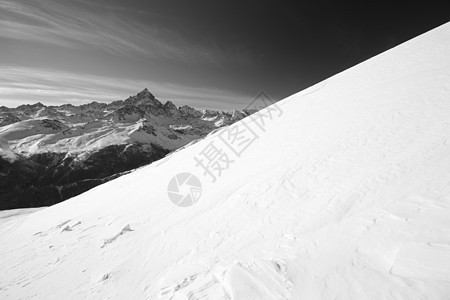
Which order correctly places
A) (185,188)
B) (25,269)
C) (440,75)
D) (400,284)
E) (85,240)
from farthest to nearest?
(185,188) < (440,75) < (85,240) < (25,269) < (400,284)

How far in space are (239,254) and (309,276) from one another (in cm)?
243

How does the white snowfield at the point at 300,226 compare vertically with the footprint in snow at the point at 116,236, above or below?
below

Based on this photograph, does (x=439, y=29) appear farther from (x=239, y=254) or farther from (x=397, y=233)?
(x=239, y=254)

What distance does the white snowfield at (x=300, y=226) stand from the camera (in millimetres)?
5125

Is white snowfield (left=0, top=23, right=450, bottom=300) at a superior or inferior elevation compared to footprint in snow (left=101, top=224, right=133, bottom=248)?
inferior

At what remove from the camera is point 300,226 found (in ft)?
24.0

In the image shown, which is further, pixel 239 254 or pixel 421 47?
pixel 421 47

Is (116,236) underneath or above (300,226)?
above

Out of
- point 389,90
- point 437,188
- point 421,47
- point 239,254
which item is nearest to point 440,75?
point 389,90

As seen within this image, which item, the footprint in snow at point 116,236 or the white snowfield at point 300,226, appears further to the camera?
the footprint in snow at point 116,236

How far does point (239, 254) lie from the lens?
23.5 feet

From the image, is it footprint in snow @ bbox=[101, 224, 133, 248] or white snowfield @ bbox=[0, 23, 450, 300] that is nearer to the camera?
white snowfield @ bbox=[0, 23, 450, 300]

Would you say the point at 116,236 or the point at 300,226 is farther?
the point at 116,236

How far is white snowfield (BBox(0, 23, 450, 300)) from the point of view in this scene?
202 inches
